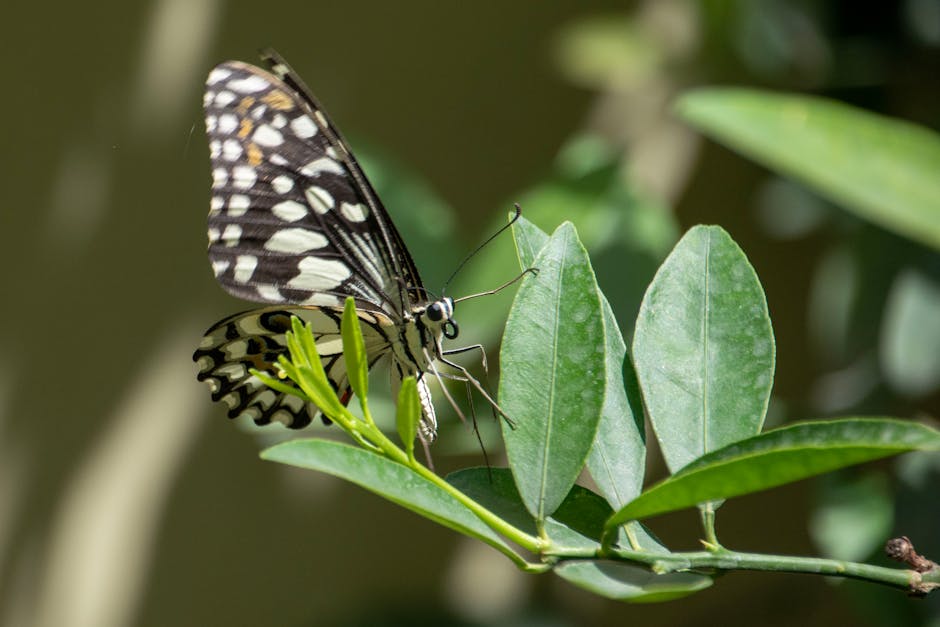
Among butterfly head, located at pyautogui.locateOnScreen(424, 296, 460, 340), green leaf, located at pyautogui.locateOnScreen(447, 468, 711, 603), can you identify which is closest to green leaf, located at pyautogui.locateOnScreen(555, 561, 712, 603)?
green leaf, located at pyautogui.locateOnScreen(447, 468, 711, 603)

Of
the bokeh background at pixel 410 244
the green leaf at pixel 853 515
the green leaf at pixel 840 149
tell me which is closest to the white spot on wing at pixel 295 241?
the bokeh background at pixel 410 244

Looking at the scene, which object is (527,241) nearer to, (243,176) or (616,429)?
(616,429)

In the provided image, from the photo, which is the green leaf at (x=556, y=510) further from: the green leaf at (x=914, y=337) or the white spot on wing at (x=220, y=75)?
the green leaf at (x=914, y=337)

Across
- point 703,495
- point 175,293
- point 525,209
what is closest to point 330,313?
point 525,209

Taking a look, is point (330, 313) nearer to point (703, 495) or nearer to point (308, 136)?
point (308, 136)

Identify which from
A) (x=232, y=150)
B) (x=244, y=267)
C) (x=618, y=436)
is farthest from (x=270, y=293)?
(x=618, y=436)

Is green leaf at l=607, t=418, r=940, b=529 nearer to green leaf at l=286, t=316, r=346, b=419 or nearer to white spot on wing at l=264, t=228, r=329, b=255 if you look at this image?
green leaf at l=286, t=316, r=346, b=419
